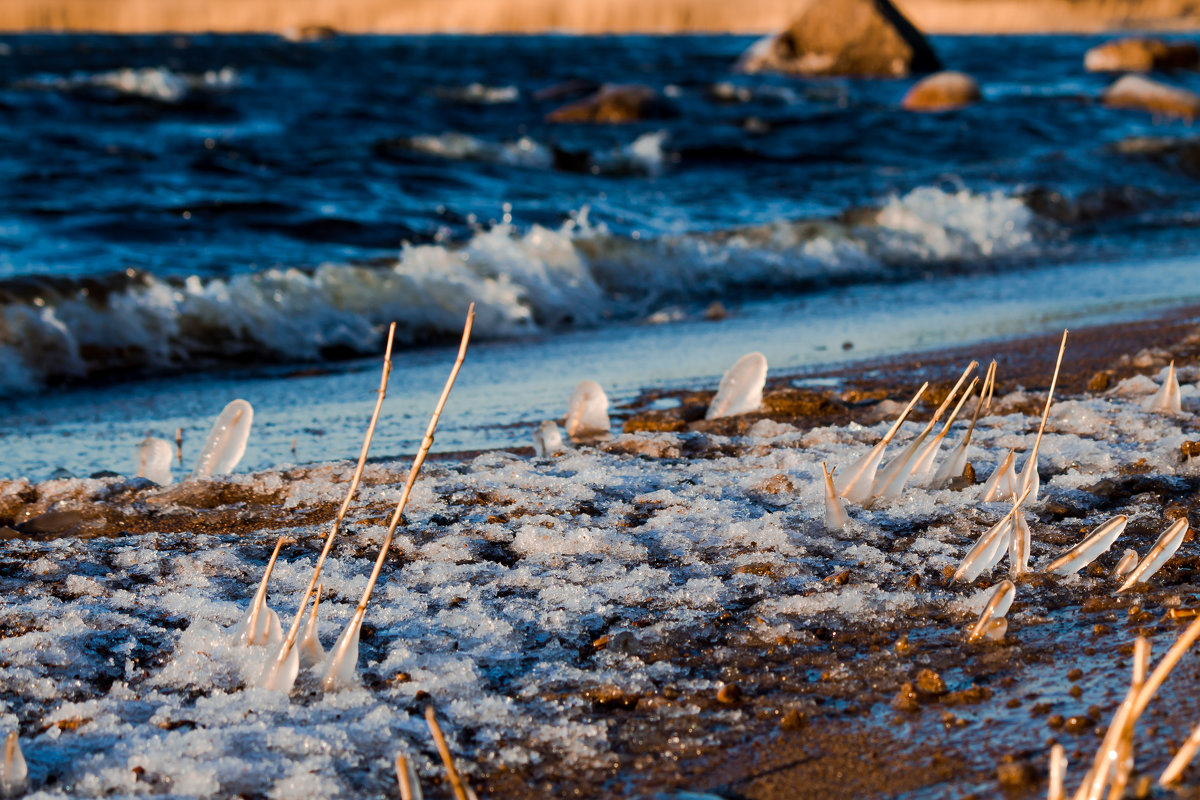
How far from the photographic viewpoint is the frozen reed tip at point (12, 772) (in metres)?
1.42

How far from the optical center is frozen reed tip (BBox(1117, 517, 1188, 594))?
190 cm

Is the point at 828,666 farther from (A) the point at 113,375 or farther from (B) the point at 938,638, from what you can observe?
(A) the point at 113,375

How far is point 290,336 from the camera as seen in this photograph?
18.3ft

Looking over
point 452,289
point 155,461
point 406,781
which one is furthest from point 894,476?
point 452,289

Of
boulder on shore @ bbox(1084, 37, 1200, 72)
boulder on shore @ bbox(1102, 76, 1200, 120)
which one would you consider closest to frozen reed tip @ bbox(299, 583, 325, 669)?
boulder on shore @ bbox(1102, 76, 1200, 120)

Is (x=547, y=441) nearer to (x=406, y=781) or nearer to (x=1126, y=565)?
(x=1126, y=565)

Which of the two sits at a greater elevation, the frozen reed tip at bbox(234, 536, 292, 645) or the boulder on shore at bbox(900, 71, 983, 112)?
the boulder on shore at bbox(900, 71, 983, 112)

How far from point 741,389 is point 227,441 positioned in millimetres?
1491

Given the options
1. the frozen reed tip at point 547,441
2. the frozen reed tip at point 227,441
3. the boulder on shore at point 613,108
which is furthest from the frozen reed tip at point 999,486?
the boulder on shore at point 613,108

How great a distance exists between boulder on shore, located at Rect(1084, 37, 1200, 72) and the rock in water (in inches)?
181

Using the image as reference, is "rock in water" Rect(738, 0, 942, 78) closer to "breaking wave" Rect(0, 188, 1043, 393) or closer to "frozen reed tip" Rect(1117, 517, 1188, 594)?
"breaking wave" Rect(0, 188, 1043, 393)

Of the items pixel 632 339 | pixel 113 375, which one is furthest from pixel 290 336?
pixel 632 339

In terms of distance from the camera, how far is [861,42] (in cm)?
2167

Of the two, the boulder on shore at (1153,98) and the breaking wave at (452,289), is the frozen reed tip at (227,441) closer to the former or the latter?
the breaking wave at (452,289)
